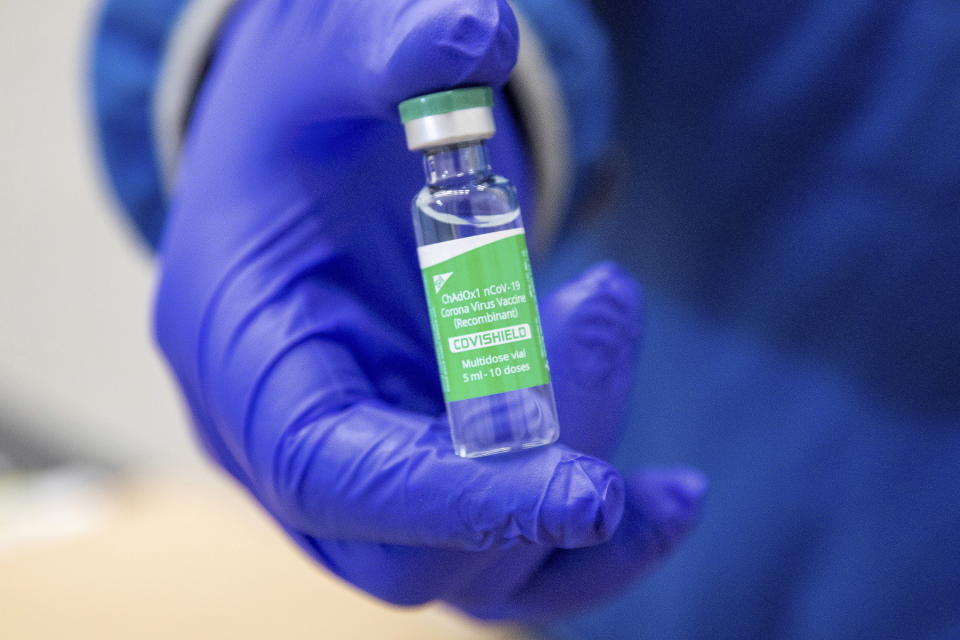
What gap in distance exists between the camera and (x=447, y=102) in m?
0.45

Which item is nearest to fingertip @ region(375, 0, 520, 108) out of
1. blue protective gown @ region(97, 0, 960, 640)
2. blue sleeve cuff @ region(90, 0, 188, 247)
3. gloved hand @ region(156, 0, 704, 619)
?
gloved hand @ region(156, 0, 704, 619)

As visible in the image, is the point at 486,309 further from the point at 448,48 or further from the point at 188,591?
the point at 188,591

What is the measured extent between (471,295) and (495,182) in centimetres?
7

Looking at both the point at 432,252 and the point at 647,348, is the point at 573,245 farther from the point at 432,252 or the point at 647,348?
the point at 432,252

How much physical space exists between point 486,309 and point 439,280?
0.03m

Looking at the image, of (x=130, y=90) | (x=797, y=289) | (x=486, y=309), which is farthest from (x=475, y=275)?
(x=130, y=90)

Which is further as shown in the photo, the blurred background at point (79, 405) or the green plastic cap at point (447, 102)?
the blurred background at point (79, 405)

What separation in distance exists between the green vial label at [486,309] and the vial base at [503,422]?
0.02 metres

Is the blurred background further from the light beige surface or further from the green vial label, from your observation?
the green vial label

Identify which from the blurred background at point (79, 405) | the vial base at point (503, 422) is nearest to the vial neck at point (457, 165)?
the vial base at point (503, 422)

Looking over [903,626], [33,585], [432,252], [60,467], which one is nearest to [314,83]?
[432,252]

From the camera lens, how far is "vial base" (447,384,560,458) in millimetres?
483

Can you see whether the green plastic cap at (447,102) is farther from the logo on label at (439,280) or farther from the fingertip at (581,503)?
the fingertip at (581,503)

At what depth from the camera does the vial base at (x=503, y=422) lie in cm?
48
